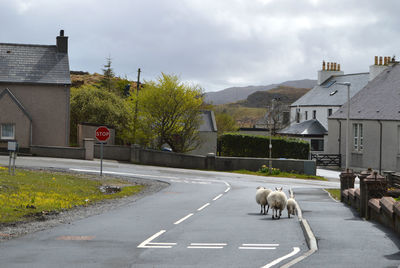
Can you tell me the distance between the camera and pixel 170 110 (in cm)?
5731

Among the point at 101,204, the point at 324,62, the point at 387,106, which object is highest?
the point at 324,62

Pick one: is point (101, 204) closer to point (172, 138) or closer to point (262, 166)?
point (262, 166)

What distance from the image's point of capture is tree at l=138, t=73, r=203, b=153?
188 ft

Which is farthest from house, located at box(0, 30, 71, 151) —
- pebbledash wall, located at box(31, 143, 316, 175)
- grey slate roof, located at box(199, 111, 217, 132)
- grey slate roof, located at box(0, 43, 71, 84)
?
grey slate roof, located at box(199, 111, 217, 132)

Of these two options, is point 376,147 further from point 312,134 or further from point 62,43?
point 62,43

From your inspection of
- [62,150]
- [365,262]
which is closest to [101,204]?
[365,262]

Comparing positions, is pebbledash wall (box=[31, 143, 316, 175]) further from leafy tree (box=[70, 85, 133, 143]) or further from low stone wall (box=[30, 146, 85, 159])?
leafy tree (box=[70, 85, 133, 143])

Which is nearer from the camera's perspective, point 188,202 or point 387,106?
point 188,202

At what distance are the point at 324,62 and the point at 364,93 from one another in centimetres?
3937

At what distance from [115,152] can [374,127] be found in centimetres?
2581

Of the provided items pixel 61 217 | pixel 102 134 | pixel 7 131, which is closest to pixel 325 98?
pixel 7 131

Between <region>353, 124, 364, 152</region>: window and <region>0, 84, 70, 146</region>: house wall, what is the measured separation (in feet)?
97.9

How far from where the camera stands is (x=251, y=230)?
555 inches

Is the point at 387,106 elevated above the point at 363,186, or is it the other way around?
the point at 387,106
